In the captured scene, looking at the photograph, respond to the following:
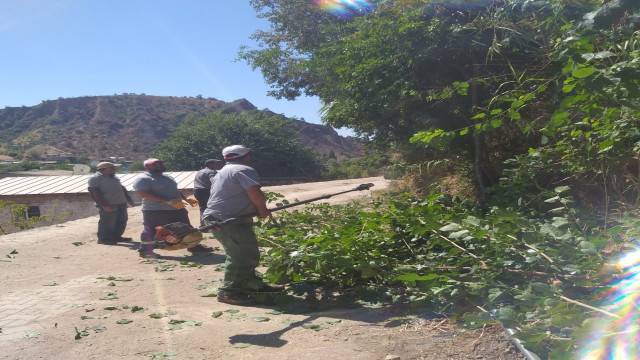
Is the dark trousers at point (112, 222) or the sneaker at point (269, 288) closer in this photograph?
the sneaker at point (269, 288)

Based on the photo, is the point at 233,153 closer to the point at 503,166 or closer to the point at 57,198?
the point at 503,166

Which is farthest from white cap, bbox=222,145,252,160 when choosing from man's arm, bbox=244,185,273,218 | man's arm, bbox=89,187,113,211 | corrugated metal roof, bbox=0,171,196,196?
corrugated metal roof, bbox=0,171,196,196

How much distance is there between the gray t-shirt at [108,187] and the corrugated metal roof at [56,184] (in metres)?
9.33

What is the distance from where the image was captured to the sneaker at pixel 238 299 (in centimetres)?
479

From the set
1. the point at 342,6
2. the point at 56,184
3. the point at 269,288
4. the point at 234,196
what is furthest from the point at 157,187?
the point at 56,184

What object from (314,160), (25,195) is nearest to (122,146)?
(314,160)

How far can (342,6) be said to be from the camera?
1578 centimetres

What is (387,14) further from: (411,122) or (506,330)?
(506,330)

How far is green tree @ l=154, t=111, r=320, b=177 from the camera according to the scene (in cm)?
3445

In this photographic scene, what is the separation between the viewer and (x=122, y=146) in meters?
68.6

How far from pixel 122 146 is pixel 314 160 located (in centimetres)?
4108

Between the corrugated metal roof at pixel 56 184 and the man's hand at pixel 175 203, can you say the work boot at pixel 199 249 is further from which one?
the corrugated metal roof at pixel 56 184

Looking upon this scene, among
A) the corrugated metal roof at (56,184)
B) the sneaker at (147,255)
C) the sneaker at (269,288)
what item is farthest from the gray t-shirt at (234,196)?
the corrugated metal roof at (56,184)

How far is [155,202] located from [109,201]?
1.56 metres
